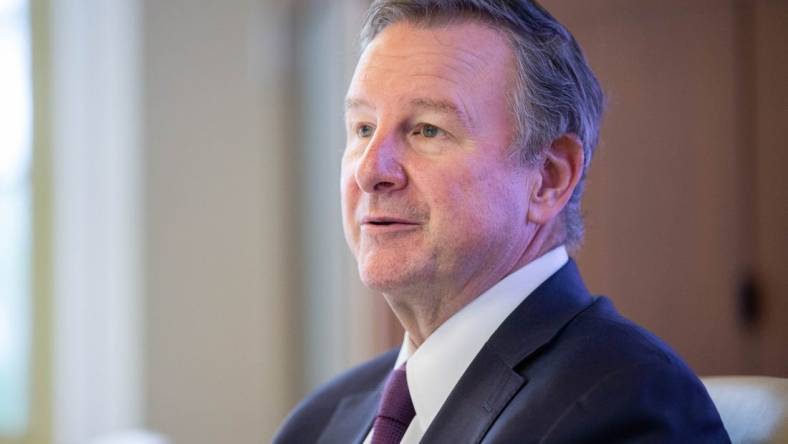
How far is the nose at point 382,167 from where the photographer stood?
1.15m

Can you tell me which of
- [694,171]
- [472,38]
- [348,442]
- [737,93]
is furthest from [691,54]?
[348,442]

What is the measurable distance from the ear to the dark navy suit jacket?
3.4 inches

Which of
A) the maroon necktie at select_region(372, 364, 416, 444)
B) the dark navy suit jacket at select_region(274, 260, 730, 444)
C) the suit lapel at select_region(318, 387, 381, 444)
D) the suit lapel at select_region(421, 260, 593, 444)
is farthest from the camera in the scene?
the suit lapel at select_region(318, 387, 381, 444)

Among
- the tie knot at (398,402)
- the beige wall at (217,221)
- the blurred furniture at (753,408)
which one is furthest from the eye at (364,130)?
the beige wall at (217,221)

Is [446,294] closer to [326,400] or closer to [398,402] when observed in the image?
[398,402]

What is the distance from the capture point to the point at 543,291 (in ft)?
3.83

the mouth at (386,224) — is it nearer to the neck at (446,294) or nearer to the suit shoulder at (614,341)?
the neck at (446,294)

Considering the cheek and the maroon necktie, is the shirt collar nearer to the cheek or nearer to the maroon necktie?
the maroon necktie

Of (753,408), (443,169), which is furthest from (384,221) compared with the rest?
(753,408)

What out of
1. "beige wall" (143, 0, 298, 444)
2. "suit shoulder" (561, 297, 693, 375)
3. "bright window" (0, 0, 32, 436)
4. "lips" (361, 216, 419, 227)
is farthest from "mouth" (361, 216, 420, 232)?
"bright window" (0, 0, 32, 436)

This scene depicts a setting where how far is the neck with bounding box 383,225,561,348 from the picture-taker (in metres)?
1.17

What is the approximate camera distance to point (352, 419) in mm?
A: 1320

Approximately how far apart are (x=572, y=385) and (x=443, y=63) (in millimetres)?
439

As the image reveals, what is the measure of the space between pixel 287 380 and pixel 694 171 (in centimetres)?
165
